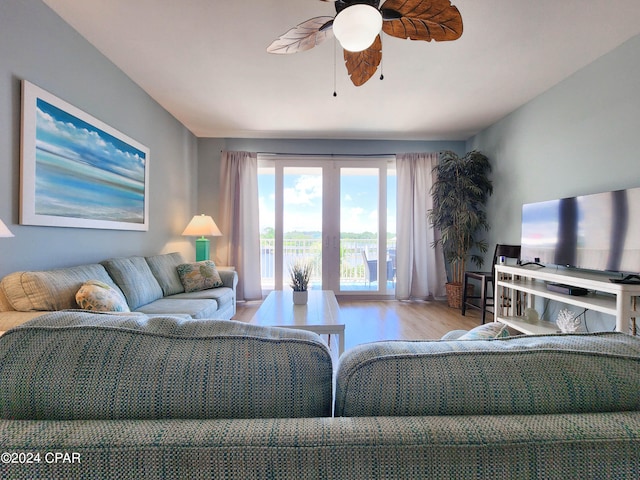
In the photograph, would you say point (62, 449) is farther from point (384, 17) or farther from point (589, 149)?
point (589, 149)

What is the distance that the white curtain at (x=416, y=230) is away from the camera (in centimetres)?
456

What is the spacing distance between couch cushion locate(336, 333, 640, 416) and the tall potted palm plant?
3697mm

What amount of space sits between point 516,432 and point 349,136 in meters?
4.45

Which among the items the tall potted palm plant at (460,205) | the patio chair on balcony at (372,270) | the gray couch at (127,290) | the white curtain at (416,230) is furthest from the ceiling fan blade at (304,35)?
the patio chair on balcony at (372,270)

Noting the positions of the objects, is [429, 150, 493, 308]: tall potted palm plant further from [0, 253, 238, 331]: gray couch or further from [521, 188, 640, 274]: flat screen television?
[0, 253, 238, 331]: gray couch

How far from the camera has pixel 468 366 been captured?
53 centimetres

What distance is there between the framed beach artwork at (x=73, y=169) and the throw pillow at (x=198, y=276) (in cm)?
68

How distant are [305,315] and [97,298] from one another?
1371 mm

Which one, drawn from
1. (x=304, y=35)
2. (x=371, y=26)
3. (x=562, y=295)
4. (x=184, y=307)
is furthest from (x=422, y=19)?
(x=184, y=307)

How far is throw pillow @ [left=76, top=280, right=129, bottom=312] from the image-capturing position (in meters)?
1.79

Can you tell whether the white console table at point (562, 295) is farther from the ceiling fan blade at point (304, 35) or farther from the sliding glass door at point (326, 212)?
the ceiling fan blade at point (304, 35)

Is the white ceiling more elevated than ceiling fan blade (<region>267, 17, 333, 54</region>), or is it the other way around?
the white ceiling

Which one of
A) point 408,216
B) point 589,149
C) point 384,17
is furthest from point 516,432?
point 408,216

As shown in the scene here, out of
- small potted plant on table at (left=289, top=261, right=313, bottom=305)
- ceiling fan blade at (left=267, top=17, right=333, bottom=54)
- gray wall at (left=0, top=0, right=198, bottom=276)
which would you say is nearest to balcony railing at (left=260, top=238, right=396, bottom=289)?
gray wall at (left=0, top=0, right=198, bottom=276)
